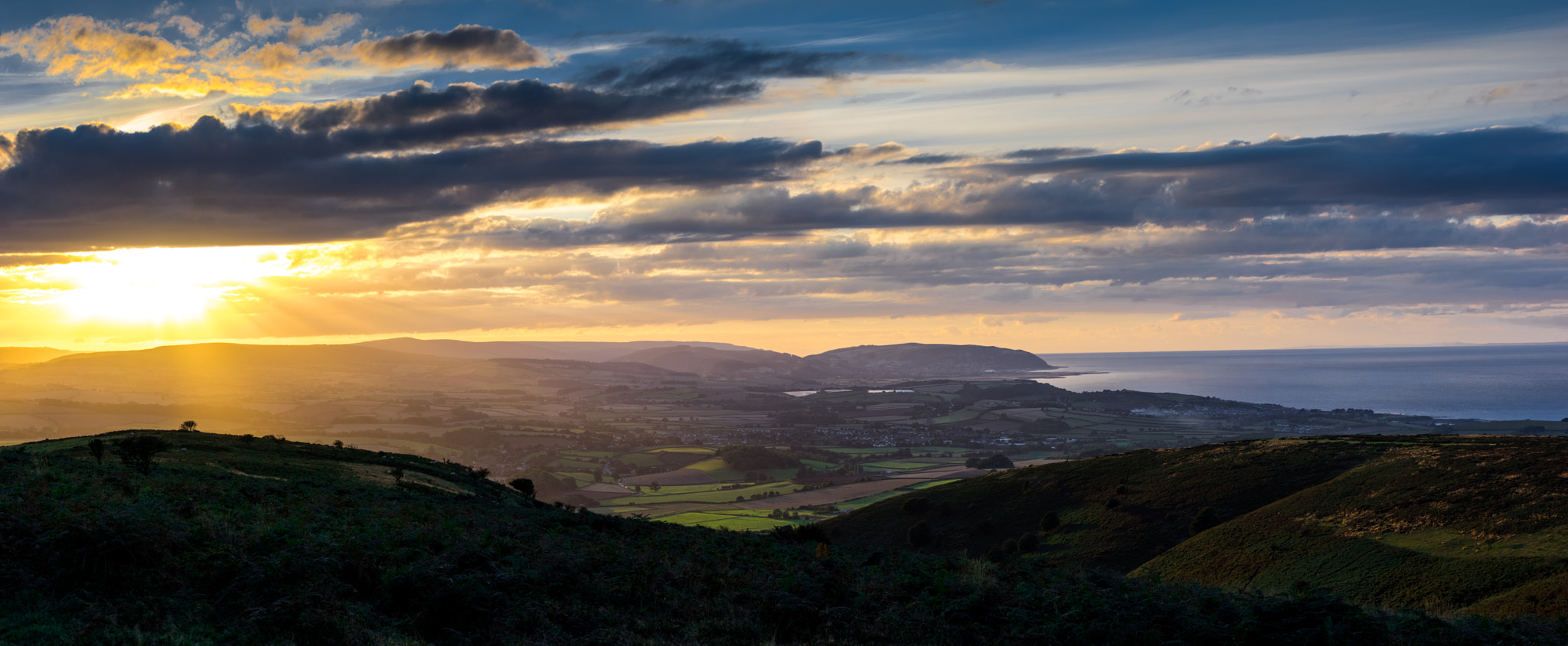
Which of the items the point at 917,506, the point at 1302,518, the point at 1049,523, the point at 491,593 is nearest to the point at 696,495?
the point at 917,506

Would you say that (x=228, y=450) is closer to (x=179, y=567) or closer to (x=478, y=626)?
(x=179, y=567)

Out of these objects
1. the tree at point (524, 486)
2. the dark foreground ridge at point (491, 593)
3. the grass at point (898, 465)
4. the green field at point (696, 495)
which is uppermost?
the dark foreground ridge at point (491, 593)

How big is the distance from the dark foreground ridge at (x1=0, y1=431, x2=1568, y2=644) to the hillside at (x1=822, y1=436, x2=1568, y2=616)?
39.1 ft

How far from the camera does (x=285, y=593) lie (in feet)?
54.2

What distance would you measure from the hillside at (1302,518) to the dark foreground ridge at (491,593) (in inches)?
469

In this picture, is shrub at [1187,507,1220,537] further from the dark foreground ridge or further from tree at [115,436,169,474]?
tree at [115,436,169,474]

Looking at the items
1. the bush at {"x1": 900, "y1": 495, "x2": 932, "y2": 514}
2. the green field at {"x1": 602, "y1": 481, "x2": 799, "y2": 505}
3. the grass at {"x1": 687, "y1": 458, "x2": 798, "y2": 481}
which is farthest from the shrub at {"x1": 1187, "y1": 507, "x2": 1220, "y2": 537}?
the grass at {"x1": 687, "y1": 458, "x2": 798, "y2": 481}

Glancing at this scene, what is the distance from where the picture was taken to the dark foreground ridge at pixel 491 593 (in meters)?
15.3

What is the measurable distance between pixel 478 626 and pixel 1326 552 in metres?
44.0

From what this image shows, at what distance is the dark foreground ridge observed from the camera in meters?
15.3

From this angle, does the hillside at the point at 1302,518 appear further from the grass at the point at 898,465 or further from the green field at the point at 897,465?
the grass at the point at 898,465

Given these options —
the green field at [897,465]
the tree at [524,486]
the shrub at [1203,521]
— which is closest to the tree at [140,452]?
the tree at [524,486]

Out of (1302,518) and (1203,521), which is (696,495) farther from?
(1302,518)

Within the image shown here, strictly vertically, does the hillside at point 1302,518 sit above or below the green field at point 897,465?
above
